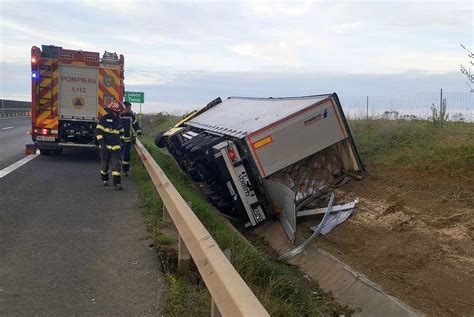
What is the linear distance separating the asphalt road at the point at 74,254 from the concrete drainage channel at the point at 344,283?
2353mm

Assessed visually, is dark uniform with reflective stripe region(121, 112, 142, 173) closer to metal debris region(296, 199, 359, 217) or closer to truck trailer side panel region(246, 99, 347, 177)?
truck trailer side panel region(246, 99, 347, 177)

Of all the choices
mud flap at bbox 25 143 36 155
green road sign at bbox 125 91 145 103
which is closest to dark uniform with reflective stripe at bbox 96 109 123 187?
mud flap at bbox 25 143 36 155

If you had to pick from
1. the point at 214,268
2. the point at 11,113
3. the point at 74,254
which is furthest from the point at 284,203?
the point at 11,113

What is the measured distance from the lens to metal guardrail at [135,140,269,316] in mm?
2641

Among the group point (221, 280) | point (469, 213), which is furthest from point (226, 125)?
point (221, 280)

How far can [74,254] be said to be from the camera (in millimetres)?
5156

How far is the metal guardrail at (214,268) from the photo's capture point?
2641mm

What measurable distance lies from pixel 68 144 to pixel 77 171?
2.61 metres

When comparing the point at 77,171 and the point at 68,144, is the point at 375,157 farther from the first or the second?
the point at 68,144

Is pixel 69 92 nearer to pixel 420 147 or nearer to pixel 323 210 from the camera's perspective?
pixel 323 210

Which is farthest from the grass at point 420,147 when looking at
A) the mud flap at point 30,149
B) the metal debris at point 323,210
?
the mud flap at point 30,149

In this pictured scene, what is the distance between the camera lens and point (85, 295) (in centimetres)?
409

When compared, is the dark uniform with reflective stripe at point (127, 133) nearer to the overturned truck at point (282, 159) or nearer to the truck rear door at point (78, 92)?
the overturned truck at point (282, 159)

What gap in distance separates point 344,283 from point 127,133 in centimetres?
734
